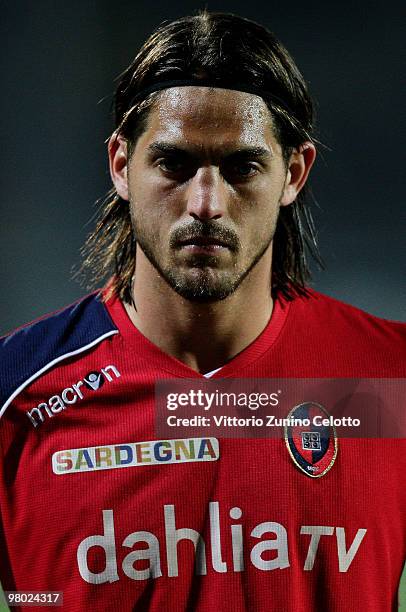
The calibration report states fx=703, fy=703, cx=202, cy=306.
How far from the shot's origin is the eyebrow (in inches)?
41.1

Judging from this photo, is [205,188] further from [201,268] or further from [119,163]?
[119,163]

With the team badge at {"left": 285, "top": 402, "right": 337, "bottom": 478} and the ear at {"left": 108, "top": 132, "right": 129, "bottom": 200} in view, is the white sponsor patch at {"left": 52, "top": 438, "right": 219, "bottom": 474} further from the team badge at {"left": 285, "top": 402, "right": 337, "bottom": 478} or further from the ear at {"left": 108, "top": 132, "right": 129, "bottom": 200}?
the ear at {"left": 108, "top": 132, "right": 129, "bottom": 200}

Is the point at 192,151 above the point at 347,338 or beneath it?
above

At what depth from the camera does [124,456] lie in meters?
1.10


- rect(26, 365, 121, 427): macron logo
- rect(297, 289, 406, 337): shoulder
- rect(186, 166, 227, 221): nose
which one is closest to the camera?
rect(186, 166, 227, 221): nose

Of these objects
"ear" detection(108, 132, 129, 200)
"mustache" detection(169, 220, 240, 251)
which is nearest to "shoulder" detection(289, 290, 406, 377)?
"mustache" detection(169, 220, 240, 251)

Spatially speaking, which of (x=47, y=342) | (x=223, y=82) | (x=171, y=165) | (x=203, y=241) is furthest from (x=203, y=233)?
(x=47, y=342)

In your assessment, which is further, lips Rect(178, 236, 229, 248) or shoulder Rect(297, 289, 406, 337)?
shoulder Rect(297, 289, 406, 337)

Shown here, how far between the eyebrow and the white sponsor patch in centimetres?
45

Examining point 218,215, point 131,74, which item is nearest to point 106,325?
point 218,215

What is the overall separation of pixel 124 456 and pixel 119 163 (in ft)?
1.60

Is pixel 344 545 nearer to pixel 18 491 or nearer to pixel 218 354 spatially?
pixel 218 354

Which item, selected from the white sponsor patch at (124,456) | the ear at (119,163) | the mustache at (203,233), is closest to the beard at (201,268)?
the mustache at (203,233)

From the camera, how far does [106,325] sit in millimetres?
1186
